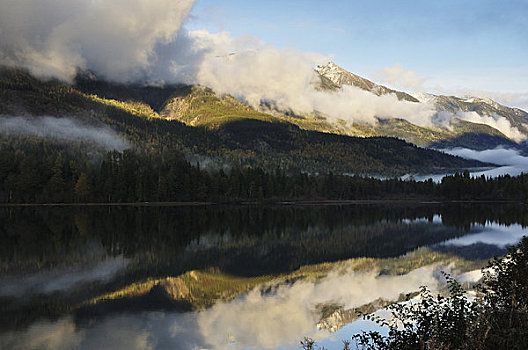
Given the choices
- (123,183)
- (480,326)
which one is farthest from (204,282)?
(123,183)

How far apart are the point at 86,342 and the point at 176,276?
15886mm

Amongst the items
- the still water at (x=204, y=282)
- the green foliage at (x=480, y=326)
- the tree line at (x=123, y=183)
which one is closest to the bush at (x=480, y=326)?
the green foliage at (x=480, y=326)

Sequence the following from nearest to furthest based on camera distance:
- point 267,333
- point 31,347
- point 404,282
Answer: point 31,347, point 267,333, point 404,282

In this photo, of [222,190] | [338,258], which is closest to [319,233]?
[338,258]

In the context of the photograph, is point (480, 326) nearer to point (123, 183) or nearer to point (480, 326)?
point (480, 326)

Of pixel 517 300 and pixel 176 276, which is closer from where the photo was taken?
pixel 517 300

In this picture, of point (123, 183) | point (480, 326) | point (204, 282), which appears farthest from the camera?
point (123, 183)

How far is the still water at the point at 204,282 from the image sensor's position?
22484 millimetres

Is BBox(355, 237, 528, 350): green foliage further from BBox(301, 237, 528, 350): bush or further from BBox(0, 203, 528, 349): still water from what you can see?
BBox(0, 203, 528, 349): still water

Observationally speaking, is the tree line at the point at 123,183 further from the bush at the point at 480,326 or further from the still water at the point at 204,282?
the bush at the point at 480,326

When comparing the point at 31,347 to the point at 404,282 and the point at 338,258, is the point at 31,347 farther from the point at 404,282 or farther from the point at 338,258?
the point at 338,258

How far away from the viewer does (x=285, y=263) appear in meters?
44.7

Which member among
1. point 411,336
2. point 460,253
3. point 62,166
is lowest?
point 460,253

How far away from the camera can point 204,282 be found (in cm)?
3484
